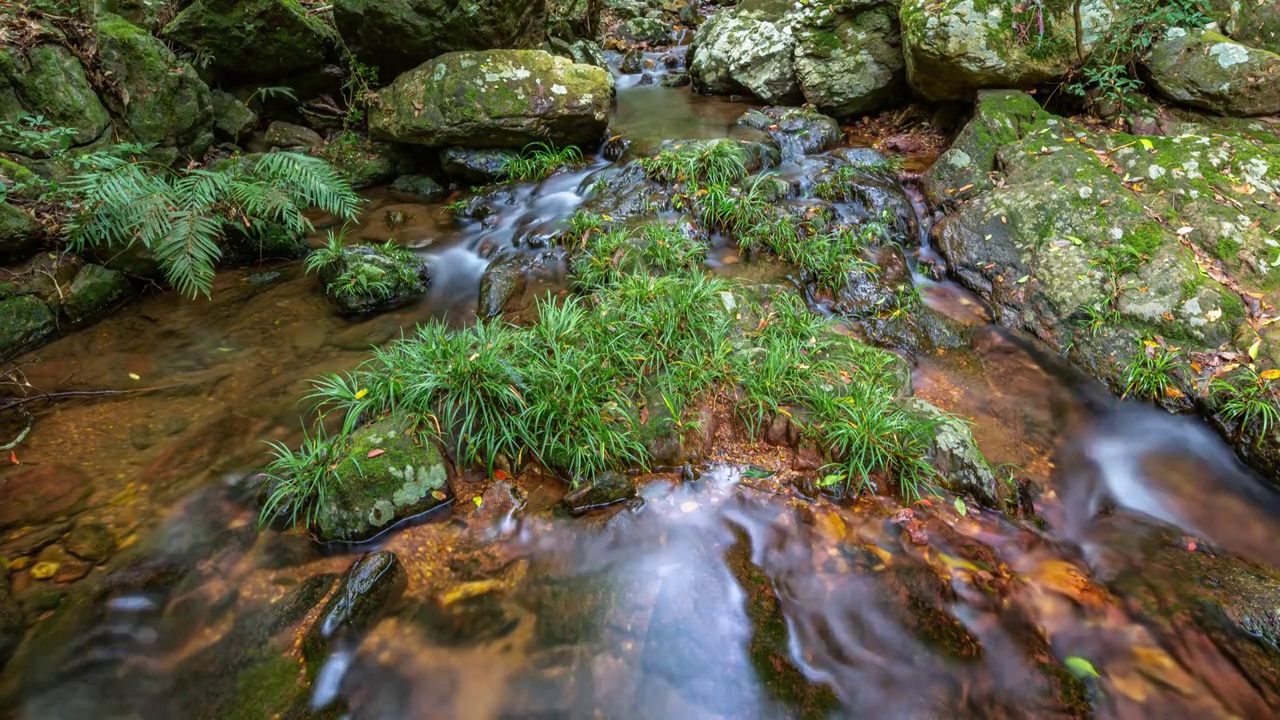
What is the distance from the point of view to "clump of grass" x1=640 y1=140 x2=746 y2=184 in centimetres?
612

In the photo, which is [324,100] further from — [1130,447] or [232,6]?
[1130,447]

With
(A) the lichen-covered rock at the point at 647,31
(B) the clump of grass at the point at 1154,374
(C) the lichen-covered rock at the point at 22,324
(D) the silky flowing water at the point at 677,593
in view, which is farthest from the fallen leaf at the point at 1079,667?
(A) the lichen-covered rock at the point at 647,31

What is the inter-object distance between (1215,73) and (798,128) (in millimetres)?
3946

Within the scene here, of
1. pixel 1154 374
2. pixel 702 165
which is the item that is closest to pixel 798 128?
pixel 702 165

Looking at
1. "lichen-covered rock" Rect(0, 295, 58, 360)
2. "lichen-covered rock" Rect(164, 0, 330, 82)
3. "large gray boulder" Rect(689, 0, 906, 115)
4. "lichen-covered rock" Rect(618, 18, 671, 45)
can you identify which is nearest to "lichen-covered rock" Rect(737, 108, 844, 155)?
"large gray boulder" Rect(689, 0, 906, 115)

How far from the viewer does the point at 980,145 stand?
5957 millimetres

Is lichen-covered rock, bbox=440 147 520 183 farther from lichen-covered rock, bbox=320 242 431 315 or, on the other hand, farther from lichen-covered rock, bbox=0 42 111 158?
lichen-covered rock, bbox=0 42 111 158

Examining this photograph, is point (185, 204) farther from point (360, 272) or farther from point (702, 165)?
point (702, 165)

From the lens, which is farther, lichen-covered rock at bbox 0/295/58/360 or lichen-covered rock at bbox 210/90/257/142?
lichen-covered rock at bbox 210/90/257/142

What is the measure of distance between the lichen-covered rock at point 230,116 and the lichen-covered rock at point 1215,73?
9606 mm

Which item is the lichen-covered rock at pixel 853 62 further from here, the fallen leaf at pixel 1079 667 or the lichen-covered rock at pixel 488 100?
the fallen leaf at pixel 1079 667

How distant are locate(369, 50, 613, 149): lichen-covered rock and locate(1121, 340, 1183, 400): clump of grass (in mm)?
5852

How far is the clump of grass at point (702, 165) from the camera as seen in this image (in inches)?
241

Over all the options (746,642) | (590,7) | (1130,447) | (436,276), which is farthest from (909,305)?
(590,7)
